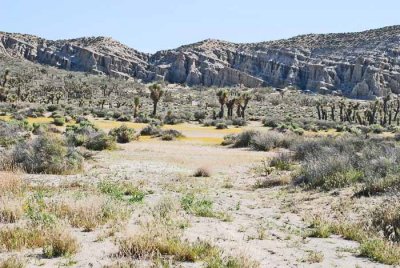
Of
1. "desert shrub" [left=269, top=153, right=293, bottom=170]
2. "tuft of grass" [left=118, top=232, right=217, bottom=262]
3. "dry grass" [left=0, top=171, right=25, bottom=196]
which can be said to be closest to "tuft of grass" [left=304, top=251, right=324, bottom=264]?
"tuft of grass" [left=118, top=232, right=217, bottom=262]

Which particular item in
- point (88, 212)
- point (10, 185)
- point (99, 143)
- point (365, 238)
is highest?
point (88, 212)

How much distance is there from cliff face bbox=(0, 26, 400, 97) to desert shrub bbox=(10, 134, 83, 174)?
143 m

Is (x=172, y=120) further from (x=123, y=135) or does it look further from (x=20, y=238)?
(x=20, y=238)

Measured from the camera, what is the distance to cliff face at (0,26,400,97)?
160 meters

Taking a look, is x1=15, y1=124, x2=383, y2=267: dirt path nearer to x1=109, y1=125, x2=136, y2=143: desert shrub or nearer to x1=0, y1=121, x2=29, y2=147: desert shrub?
x1=0, y1=121, x2=29, y2=147: desert shrub

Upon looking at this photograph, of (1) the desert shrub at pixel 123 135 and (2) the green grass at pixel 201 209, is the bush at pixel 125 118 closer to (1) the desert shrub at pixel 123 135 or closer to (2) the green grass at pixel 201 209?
(1) the desert shrub at pixel 123 135

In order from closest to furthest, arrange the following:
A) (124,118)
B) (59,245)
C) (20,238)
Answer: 1. (59,245)
2. (20,238)
3. (124,118)

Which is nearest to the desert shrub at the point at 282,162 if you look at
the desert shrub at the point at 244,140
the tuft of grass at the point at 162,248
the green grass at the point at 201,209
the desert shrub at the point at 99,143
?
the green grass at the point at 201,209

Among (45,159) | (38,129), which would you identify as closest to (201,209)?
(45,159)

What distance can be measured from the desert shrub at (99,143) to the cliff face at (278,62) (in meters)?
134

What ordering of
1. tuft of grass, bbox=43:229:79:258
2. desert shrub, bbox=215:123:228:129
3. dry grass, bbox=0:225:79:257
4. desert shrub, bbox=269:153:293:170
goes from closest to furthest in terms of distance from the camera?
tuft of grass, bbox=43:229:79:258
dry grass, bbox=0:225:79:257
desert shrub, bbox=269:153:293:170
desert shrub, bbox=215:123:228:129

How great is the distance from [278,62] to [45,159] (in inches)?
6518

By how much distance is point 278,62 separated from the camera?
178625 mm

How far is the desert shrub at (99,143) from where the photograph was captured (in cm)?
2909
